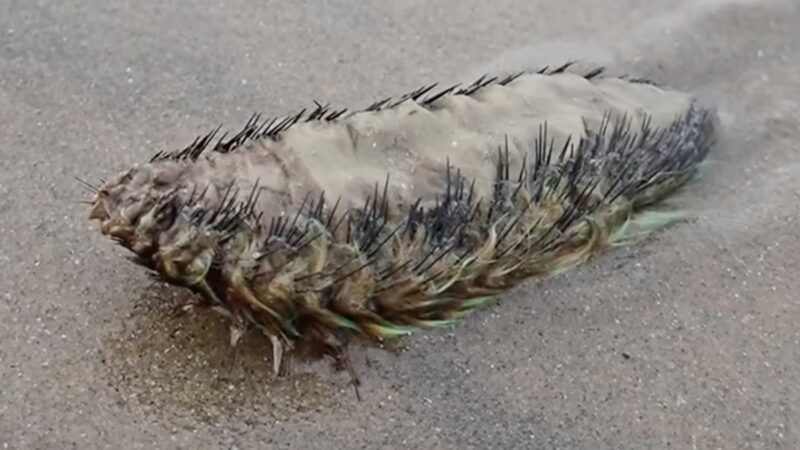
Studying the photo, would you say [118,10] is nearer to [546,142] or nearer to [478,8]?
[478,8]

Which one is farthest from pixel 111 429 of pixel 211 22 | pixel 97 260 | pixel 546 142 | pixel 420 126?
pixel 211 22

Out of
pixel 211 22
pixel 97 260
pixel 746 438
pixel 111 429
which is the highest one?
pixel 211 22

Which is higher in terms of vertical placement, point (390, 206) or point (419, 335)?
point (390, 206)
